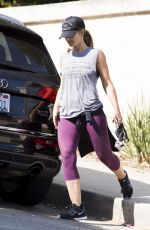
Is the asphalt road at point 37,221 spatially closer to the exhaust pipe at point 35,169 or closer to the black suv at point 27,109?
the black suv at point 27,109

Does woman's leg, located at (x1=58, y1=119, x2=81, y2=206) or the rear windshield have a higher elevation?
the rear windshield

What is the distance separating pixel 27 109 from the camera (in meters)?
7.48

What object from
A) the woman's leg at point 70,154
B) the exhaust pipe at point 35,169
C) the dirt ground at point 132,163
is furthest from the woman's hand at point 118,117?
the dirt ground at point 132,163

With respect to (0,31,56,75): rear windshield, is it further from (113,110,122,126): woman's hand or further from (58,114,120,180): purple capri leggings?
(113,110,122,126): woman's hand

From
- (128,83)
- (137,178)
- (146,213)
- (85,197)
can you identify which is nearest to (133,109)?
(128,83)

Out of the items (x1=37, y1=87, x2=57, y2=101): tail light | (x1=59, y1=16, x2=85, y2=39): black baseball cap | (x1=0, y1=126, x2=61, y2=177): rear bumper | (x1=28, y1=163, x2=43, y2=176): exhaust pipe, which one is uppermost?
(x1=59, y1=16, x2=85, y2=39): black baseball cap

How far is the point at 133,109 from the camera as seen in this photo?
39.4 feet

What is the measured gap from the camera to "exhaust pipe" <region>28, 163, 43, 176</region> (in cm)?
752

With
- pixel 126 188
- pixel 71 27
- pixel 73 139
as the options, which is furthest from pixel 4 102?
pixel 126 188

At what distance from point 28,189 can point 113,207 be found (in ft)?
2.83

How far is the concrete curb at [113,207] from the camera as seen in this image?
7.62 meters

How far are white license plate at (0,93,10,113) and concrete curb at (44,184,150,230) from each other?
1449 millimetres

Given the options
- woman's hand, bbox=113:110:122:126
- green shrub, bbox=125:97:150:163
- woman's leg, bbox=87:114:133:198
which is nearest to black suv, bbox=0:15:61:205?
woman's leg, bbox=87:114:133:198

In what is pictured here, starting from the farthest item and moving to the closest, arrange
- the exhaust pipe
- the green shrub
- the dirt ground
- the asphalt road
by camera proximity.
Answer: the green shrub → the dirt ground → the exhaust pipe → the asphalt road
